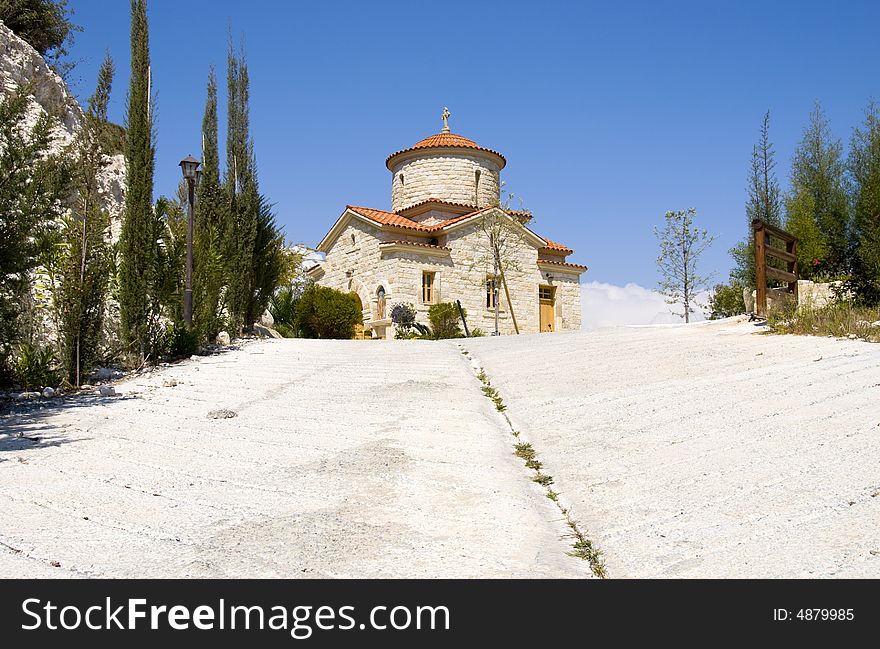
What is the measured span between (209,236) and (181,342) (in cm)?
324

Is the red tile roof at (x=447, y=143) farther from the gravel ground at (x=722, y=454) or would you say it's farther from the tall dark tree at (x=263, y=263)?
the gravel ground at (x=722, y=454)

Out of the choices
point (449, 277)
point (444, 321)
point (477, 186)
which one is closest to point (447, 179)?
point (477, 186)

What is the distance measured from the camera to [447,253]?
27.8 meters

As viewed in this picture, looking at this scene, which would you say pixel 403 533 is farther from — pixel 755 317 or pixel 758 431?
pixel 755 317

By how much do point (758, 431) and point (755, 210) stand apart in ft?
81.4

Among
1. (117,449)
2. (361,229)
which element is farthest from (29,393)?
(361,229)

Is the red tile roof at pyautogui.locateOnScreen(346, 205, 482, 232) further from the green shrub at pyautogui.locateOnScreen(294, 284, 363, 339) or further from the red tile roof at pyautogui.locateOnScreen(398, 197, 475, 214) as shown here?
the green shrub at pyautogui.locateOnScreen(294, 284, 363, 339)

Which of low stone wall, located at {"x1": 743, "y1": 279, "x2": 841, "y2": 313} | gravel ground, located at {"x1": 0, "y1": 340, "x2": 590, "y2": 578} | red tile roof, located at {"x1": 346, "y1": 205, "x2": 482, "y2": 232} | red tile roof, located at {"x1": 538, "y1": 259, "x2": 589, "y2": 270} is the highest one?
red tile roof, located at {"x1": 346, "y1": 205, "x2": 482, "y2": 232}

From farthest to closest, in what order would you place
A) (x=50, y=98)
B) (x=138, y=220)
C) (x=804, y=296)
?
(x=50, y=98) < (x=804, y=296) < (x=138, y=220)

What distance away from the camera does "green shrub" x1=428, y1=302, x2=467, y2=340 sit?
2353cm

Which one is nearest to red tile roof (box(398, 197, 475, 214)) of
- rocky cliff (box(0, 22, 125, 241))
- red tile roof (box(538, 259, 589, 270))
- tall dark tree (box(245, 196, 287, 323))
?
red tile roof (box(538, 259, 589, 270))

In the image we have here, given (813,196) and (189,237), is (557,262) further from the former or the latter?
(189,237)

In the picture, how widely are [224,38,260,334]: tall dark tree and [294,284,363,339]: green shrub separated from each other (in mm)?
5306

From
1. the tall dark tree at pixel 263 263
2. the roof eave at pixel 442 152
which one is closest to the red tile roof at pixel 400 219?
the roof eave at pixel 442 152
